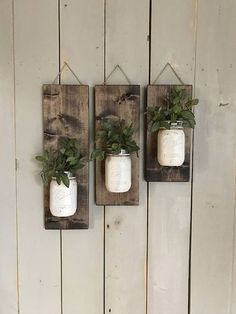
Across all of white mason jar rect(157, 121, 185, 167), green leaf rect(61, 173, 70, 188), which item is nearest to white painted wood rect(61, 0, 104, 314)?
green leaf rect(61, 173, 70, 188)

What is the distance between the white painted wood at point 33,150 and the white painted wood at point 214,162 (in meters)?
0.46

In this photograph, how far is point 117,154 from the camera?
103cm

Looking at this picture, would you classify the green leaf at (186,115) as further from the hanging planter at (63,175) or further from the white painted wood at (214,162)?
the hanging planter at (63,175)

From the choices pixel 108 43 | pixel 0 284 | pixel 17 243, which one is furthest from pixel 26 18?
pixel 0 284

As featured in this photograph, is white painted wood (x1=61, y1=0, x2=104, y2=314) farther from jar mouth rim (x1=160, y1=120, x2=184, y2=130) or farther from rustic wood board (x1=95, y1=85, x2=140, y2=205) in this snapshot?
jar mouth rim (x1=160, y1=120, x2=184, y2=130)

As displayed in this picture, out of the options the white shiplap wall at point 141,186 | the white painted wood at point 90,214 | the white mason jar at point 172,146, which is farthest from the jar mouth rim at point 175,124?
the white painted wood at point 90,214

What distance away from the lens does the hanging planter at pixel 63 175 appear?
1032 mm

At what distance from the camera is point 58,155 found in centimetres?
107

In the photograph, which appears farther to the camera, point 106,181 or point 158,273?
point 158,273

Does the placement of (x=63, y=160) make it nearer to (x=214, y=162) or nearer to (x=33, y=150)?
(x=33, y=150)

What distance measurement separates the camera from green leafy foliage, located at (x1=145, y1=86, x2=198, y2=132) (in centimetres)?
104

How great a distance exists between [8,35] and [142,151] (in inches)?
21.6

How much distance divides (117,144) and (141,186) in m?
0.19

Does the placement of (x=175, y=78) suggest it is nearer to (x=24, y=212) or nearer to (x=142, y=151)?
(x=142, y=151)
